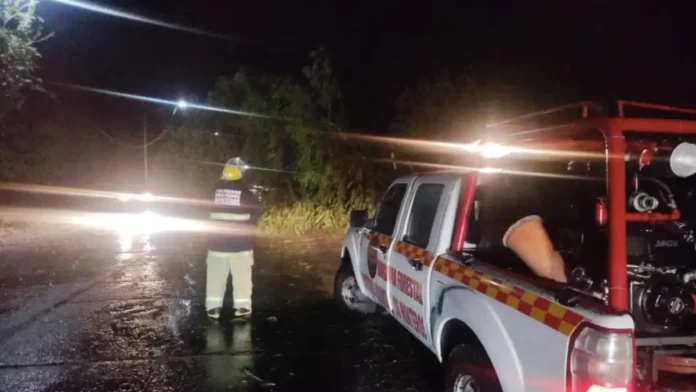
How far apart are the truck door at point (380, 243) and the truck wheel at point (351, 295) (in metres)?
0.75

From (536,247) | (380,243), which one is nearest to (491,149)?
(536,247)

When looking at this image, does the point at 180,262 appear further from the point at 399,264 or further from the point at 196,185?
the point at 196,185

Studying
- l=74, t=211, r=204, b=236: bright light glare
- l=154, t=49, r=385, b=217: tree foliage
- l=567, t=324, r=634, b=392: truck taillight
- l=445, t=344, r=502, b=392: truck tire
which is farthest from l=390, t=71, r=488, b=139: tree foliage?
l=567, t=324, r=634, b=392: truck taillight

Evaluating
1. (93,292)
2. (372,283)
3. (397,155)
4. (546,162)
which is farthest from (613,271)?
(397,155)

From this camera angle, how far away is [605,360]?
8.72 ft

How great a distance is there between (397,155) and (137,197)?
15496mm

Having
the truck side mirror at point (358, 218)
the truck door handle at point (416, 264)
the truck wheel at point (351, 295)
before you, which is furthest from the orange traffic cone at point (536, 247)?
the truck wheel at point (351, 295)

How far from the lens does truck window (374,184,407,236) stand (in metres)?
5.60

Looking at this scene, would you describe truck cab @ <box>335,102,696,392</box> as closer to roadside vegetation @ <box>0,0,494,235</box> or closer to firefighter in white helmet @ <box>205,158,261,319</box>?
firefighter in white helmet @ <box>205,158,261,319</box>

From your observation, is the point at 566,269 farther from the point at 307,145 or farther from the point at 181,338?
the point at 307,145

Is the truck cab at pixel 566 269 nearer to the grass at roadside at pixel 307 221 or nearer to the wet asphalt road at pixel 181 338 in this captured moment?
the wet asphalt road at pixel 181 338

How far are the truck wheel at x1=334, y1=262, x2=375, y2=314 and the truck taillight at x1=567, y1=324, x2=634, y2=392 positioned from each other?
441 centimetres

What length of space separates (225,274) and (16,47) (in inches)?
414

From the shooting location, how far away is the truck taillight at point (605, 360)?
105 inches
